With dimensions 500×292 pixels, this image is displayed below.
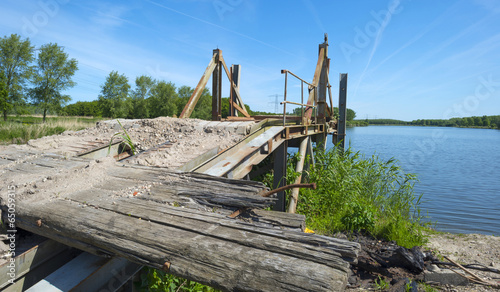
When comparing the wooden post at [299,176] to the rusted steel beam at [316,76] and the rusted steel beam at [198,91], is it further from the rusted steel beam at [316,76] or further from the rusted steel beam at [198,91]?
the rusted steel beam at [198,91]

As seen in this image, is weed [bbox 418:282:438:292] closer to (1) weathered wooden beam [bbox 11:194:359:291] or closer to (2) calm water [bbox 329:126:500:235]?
(1) weathered wooden beam [bbox 11:194:359:291]

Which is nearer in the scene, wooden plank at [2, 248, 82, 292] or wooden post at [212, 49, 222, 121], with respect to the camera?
wooden plank at [2, 248, 82, 292]

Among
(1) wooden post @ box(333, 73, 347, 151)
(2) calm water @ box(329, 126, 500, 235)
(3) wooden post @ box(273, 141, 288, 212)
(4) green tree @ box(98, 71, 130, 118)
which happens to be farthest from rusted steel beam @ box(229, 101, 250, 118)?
(4) green tree @ box(98, 71, 130, 118)

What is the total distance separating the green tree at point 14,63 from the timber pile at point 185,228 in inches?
1341

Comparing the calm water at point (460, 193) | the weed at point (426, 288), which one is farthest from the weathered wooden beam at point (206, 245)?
the calm water at point (460, 193)

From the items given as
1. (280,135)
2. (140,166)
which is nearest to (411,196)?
(280,135)

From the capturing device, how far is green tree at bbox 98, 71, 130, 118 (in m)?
44.3

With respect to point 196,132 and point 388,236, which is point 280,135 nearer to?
point 196,132

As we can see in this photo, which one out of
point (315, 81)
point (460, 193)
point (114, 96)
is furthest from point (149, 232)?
point (114, 96)

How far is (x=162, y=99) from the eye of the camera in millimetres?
48812

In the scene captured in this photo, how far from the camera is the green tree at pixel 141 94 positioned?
48.8m

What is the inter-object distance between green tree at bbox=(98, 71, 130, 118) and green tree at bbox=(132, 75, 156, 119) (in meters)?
2.83

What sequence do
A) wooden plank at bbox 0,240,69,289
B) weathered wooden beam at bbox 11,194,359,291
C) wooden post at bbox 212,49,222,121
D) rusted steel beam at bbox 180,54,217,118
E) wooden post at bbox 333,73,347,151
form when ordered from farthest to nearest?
wooden post at bbox 333,73,347,151 < wooden post at bbox 212,49,222,121 < rusted steel beam at bbox 180,54,217,118 < wooden plank at bbox 0,240,69,289 < weathered wooden beam at bbox 11,194,359,291

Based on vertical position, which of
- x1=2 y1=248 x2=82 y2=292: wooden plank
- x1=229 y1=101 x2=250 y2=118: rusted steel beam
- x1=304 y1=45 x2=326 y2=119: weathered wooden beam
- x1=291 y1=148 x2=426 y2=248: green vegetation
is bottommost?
x1=291 y1=148 x2=426 y2=248: green vegetation
